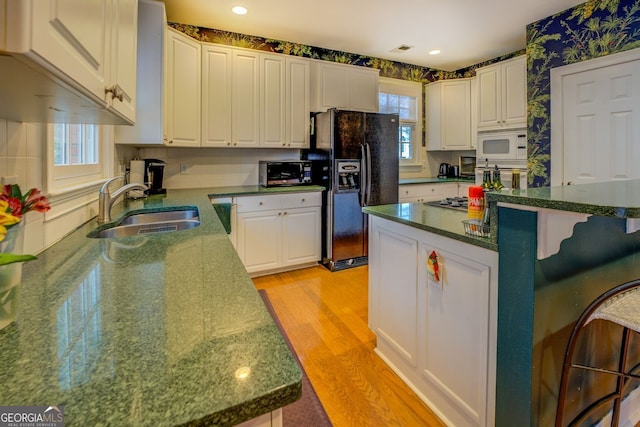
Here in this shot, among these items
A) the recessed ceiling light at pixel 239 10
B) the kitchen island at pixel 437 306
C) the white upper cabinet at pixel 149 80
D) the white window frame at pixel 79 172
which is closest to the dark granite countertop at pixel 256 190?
the white upper cabinet at pixel 149 80

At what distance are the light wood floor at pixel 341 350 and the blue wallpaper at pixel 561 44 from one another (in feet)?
7.55

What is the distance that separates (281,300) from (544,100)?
3314 millimetres

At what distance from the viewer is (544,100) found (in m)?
3.35

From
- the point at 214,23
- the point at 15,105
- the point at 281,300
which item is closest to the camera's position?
the point at 15,105

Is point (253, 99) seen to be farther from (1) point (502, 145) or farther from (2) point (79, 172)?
(1) point (502, 145)

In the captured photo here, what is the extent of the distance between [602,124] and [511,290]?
2806 mm

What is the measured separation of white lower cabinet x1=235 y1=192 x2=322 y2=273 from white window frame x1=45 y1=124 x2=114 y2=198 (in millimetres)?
1163

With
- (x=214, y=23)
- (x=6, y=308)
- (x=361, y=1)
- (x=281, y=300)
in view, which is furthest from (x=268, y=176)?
(x=6, y=308)

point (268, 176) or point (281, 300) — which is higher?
point (268, 176)

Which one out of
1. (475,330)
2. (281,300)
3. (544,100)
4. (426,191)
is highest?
(544,100)

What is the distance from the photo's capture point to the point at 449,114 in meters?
4.75

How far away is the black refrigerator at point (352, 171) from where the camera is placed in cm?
351

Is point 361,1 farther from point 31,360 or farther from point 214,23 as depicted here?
point 31,360

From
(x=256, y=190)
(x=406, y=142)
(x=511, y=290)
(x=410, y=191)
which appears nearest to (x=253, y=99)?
(x=256, y=190)
